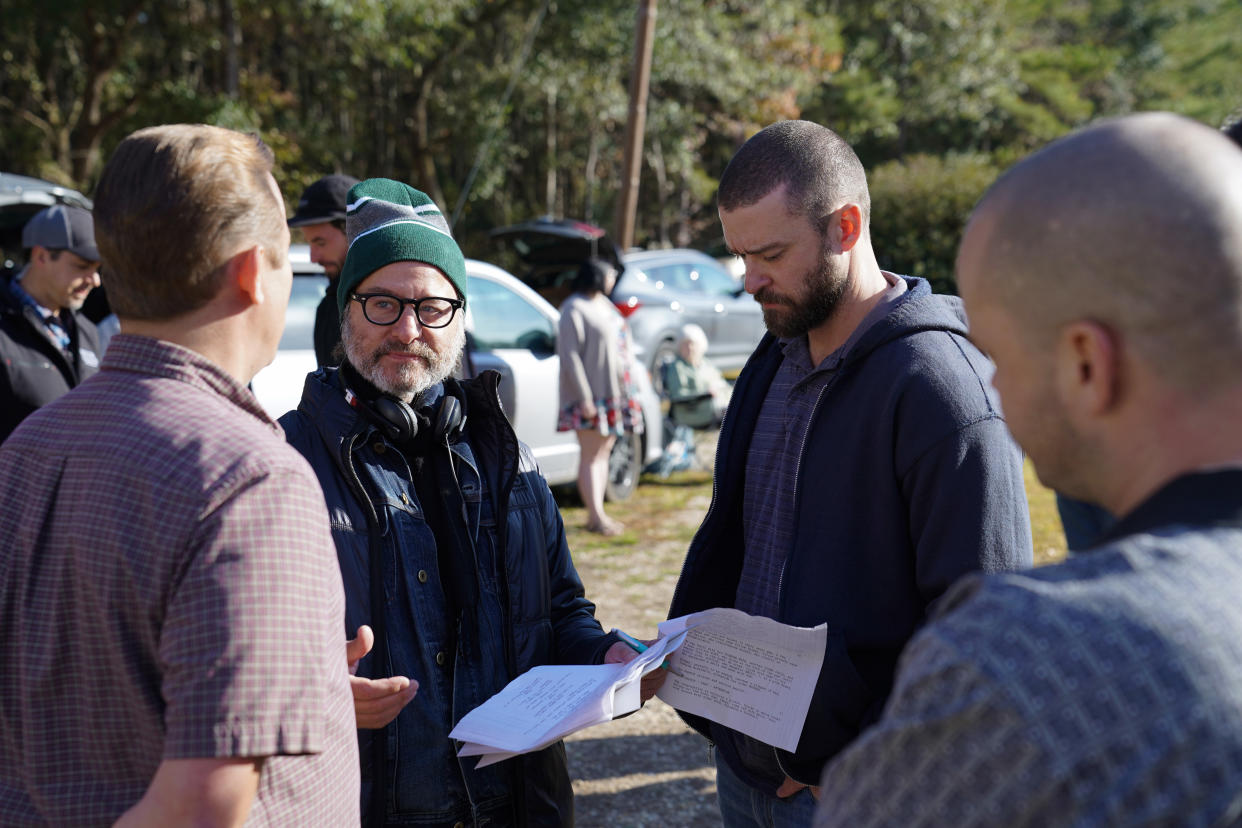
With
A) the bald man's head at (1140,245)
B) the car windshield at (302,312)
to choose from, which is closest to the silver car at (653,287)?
the car windshield at (302,312)

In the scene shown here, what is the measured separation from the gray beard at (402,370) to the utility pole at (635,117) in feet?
36.5

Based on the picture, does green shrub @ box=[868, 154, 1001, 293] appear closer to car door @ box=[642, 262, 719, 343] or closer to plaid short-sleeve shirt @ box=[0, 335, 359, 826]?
car door @ box=[642, 262, 719, 343]

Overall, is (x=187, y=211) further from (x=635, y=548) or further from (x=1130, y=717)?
(x=635, y=548)

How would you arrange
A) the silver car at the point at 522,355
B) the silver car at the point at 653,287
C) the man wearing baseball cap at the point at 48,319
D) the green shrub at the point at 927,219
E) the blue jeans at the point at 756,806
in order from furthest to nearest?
the green shrub at the point at 927,219 < the silver car at the point at 653,287 < the silver car at the point at 522,355 < the man wearing baseball cap at the point at 48,319 < the blue jeans at the point at 756,806

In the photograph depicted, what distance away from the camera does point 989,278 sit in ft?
3.45

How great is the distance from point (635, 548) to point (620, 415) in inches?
37.0

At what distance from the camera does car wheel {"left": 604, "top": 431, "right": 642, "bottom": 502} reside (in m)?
8.24

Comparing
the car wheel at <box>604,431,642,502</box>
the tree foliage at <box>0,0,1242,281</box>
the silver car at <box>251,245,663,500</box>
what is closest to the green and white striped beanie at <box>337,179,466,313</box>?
the silver car at <box>251,245,663,500</box>

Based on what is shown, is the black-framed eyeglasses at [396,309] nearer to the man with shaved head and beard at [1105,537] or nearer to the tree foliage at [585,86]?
the man with shaved head and beard at [1105,537]

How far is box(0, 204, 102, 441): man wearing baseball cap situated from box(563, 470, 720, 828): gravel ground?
2700 mm

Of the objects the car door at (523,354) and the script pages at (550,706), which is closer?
the script pages at (550,706)

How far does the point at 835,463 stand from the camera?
206cm

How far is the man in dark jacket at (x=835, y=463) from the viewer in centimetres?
191

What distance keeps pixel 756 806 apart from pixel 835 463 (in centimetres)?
80
